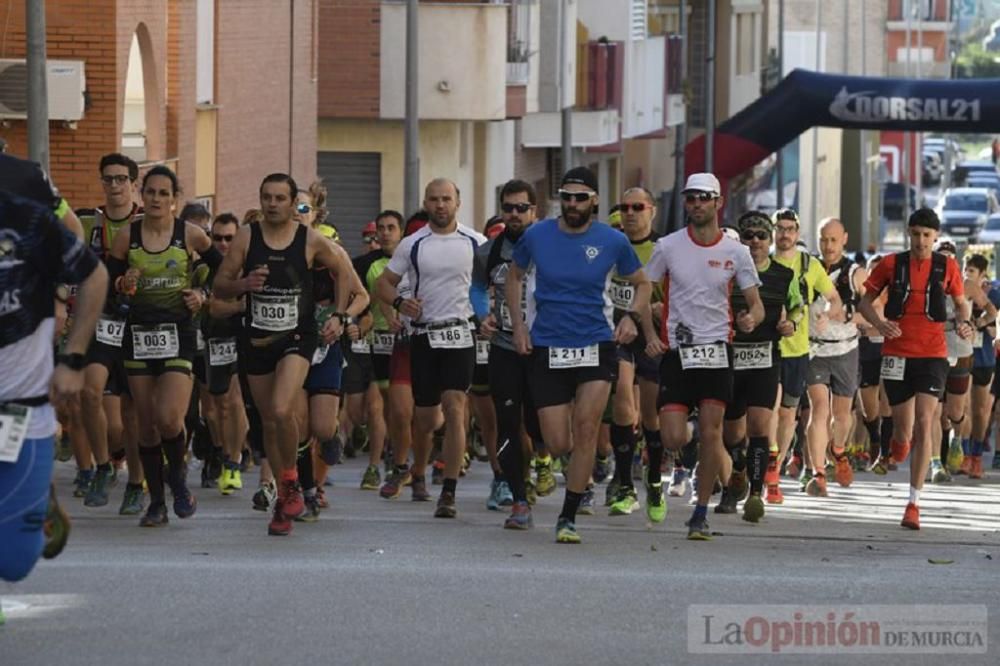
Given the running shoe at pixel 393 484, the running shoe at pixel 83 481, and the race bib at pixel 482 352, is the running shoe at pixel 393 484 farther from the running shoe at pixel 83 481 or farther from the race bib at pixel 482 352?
the running shoe at pixel 83 481

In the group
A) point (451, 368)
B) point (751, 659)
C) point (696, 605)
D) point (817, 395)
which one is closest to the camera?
point (751, 659)

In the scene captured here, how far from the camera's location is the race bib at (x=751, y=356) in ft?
50.4

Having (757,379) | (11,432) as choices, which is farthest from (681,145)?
(11,432)

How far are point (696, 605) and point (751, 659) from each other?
1.19m

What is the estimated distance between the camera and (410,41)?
102 ft

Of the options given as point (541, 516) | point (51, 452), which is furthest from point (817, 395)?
point (51, 452)

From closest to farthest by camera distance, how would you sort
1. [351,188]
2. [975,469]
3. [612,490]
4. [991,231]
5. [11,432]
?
[11,432], [612,490], [975,469], [351,188], [991,231]

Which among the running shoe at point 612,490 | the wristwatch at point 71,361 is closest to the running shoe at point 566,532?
the running shoe at point 612,490

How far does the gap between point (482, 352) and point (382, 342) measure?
40.6 inches

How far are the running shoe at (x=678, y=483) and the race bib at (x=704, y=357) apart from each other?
3518 millimetres

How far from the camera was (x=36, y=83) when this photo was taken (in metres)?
19.3

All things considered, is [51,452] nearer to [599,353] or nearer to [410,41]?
[599,353]

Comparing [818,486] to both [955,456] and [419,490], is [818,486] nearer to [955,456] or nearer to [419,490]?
[419,490]

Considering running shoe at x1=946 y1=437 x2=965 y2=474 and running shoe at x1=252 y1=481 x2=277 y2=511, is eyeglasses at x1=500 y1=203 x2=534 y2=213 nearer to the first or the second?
running shoe at x1=252 y1=481 x2=277 y2=511
